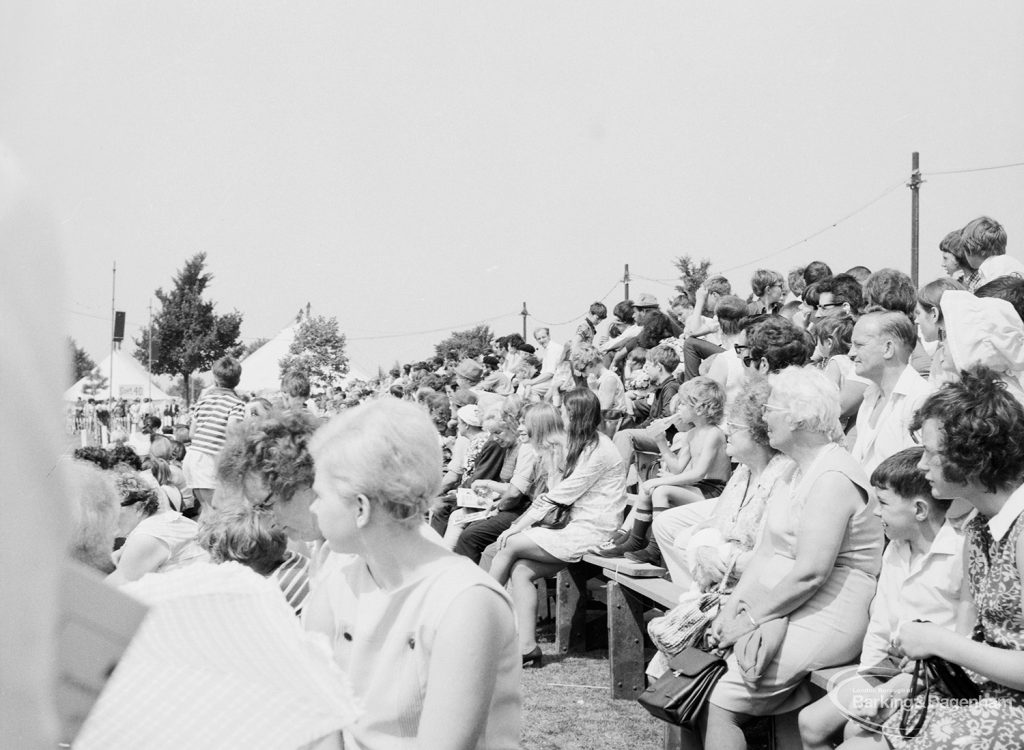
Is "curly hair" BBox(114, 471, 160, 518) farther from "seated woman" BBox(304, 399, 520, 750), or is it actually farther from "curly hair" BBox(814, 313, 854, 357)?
"curly hair" BBox(814, 313, 854, 357)

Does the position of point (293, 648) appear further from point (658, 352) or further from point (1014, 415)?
point (658, 352)

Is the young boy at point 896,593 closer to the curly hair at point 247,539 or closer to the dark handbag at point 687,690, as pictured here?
the dark handbag at point 687,690

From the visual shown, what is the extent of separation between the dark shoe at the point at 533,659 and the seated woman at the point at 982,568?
402cm

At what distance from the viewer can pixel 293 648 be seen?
6.16 ft

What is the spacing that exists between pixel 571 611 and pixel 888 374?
3541 millimetres

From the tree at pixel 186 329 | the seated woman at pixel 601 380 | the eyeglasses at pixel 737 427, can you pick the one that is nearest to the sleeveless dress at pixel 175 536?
the eyeglasses at pixel 737 427

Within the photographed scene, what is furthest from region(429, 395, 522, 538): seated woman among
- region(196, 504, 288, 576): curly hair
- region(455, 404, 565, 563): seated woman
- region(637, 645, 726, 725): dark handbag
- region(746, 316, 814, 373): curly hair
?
region(196, 504, 288, 576): curly hair

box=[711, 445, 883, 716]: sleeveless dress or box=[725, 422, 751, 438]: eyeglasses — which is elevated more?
box=[725, 422, 751, 438]: eyeglasses

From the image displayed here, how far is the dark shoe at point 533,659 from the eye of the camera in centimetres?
705

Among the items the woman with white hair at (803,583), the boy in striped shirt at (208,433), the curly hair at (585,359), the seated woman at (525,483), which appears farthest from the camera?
the curly hair at (585,359)

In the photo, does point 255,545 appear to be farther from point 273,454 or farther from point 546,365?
point 546,365

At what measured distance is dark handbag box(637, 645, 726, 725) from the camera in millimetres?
4246

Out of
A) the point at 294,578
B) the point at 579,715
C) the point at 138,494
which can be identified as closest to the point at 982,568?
the point at 294,578

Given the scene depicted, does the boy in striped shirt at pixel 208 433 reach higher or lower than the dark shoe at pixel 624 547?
higher
